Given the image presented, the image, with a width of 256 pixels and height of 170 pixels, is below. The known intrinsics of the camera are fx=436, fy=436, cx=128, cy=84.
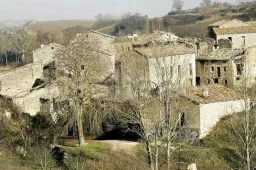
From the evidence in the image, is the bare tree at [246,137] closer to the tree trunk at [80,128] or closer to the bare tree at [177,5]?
the tree trunk at [80,128]

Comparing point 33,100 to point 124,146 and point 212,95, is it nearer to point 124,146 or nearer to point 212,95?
point 124,146

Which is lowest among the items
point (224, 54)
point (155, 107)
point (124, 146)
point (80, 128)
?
point (124, 146)

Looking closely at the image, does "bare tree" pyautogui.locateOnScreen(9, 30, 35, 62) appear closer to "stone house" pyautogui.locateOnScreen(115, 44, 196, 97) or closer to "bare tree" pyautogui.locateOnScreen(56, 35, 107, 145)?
"stone house" pyautogui.locateOnScreen(115, 44, 196, 97)

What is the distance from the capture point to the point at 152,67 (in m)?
26.3

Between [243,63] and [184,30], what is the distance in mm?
34578

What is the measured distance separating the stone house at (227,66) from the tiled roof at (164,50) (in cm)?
195

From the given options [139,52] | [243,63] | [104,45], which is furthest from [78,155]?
[104,45]

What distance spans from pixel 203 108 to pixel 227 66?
941cm

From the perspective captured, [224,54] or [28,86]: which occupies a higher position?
[224,54]

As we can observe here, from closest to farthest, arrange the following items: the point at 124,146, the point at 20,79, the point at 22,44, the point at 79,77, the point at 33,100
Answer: the point at 124,146
the point at 79,77
the point at 33,100
the point at 20,79
the point at 22,44

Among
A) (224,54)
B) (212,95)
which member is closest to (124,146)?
(212,95)

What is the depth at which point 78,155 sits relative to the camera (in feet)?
74.8

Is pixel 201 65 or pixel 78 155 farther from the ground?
pixel 201 65

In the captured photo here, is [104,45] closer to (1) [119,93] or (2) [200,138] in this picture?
(1) [119,93]
